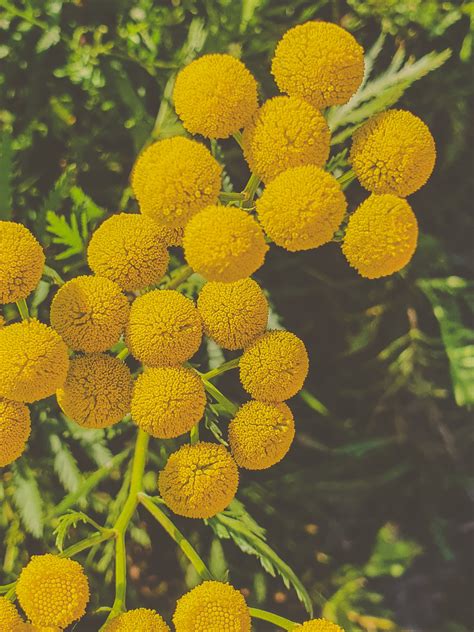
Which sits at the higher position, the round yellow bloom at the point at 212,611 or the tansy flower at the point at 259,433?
the tansy flower at the point at 259,433

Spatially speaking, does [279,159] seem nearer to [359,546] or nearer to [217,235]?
[217,235]

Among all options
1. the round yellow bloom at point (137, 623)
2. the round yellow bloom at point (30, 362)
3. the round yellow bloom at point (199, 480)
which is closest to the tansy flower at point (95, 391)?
the round yellow bloom at point (30, 362)

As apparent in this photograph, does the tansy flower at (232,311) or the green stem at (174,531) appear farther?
the green stem at (174,531)

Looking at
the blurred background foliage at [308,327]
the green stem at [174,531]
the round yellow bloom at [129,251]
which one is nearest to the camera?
the round yellow bloom at [129,251]

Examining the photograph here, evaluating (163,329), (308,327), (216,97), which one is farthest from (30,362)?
(308,327)

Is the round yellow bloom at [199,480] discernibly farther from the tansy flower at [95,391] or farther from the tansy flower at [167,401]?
the tansy flower at [95,391]

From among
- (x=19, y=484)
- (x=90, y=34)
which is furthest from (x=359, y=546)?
(x=90, y=34)

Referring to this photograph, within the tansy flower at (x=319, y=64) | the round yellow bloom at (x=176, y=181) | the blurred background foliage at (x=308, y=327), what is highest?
the tansy flower at (x=319, y=64)
